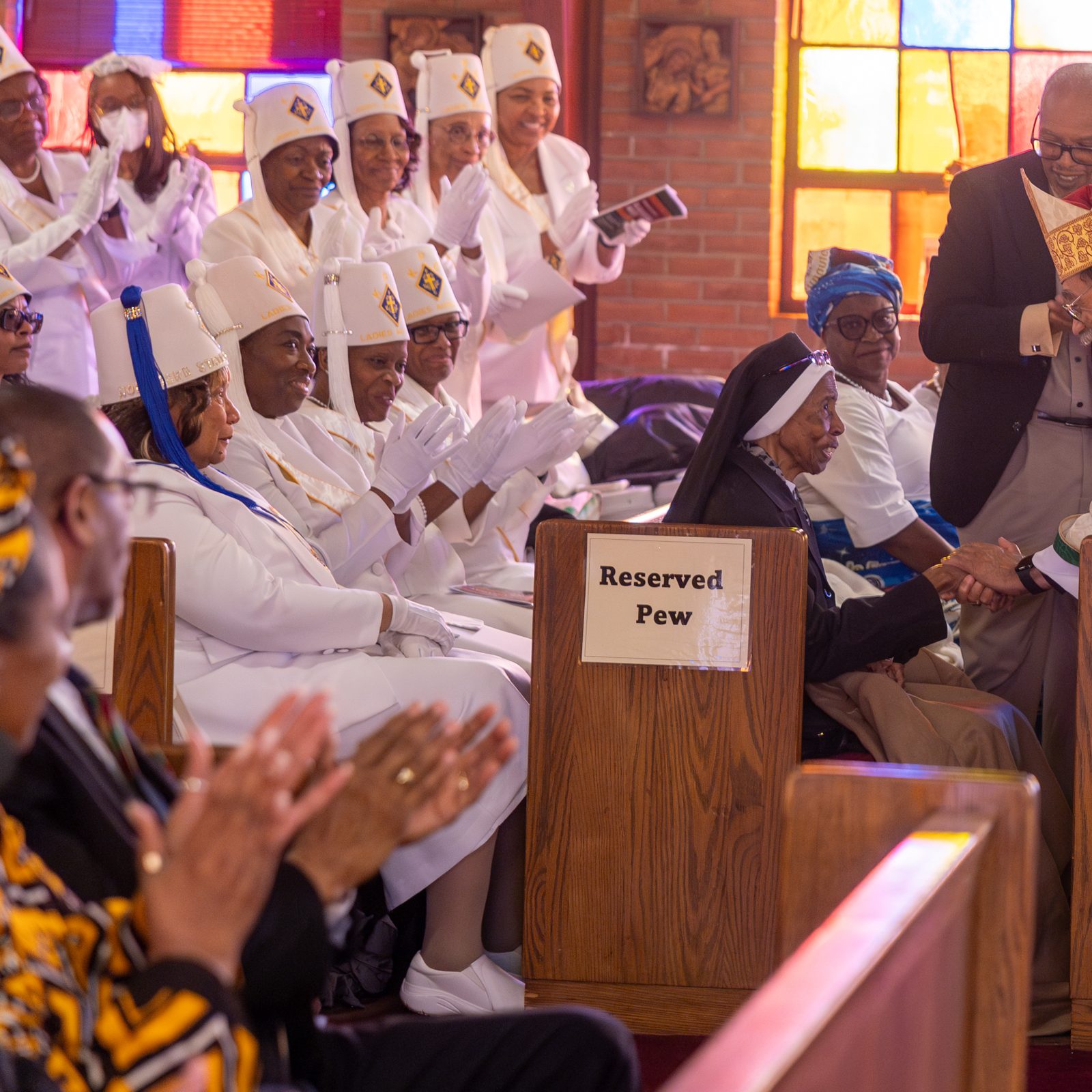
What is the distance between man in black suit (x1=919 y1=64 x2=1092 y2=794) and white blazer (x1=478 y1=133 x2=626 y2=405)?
103 inches

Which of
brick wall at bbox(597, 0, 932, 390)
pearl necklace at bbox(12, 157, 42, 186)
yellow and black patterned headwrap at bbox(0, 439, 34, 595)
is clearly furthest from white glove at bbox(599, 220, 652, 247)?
yellow and black patterned headwrap at bbox(0, 439, 34, 595)

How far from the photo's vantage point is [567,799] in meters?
2.91

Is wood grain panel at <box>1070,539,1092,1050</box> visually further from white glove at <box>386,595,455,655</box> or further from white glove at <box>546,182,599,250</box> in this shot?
white glove at <box>546,182,599,250</box>

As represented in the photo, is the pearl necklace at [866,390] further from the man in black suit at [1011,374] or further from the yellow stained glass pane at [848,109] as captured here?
the yellow stained glass pane at [848,109]

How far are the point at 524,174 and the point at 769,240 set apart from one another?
5.00 feet

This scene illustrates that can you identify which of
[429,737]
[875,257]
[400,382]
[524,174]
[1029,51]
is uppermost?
[1029,51]

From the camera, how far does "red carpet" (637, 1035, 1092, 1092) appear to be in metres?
2.70

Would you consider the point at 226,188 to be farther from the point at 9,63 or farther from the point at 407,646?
the point at 407,646

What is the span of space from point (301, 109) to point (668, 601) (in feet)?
9.16

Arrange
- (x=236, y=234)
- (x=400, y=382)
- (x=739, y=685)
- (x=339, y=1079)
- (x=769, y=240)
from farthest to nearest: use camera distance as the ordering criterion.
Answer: (x=769, y=240) < (x=236, y=234) < (x=400, y=382) < (x=739, y=685) < (x=339, y=1079)

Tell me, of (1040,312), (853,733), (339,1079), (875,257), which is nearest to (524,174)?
(875,257)

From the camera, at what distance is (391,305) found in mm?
4148

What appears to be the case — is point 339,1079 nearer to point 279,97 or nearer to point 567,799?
point 567,799

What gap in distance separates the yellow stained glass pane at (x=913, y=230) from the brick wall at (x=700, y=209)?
260 millimetres
